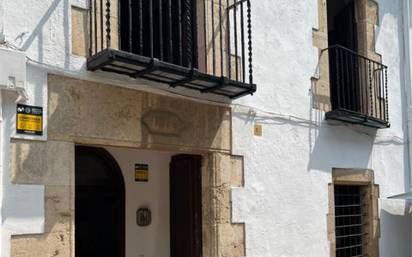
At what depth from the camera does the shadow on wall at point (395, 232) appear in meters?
7.58

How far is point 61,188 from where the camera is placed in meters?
4.11

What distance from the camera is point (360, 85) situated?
7555mm

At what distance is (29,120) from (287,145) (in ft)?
9.98

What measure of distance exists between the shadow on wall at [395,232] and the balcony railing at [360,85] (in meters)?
1.28

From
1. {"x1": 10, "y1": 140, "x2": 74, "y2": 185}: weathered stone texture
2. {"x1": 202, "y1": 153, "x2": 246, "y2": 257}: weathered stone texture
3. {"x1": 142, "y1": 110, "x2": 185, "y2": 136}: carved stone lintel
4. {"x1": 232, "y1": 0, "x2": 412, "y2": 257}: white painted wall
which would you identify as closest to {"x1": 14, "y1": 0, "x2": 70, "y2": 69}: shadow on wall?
{"x1": 10, "y1": 140, "x2": 74, "y2": 185}: weathered stone texture

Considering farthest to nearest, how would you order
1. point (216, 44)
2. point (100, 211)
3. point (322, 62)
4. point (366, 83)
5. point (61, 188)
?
point (366, 83)
point (322, 62)
point (100, 211)
point (216, 44)
point (61, 188)

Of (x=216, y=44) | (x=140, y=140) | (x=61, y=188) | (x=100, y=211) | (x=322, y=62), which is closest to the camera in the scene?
(x=61, y=188)

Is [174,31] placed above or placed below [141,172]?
above

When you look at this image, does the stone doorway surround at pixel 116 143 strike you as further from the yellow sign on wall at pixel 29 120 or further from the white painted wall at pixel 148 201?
the white painted wall at pixel 148 201

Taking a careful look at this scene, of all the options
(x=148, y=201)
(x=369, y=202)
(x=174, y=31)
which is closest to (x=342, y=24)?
(x=369, y=202)

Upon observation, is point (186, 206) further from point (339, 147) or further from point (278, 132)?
point (339, 147)

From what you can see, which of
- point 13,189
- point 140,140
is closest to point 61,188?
point 13,189

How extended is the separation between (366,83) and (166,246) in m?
3.36

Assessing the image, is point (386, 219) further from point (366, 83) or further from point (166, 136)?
point (166, 136)
